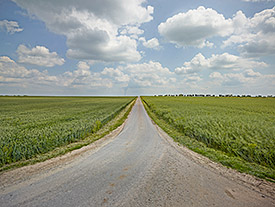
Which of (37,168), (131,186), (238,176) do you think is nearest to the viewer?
(131,186)

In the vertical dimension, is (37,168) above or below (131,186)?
below

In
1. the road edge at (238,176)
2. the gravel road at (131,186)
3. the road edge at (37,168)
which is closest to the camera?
the gravel road at (131,186)

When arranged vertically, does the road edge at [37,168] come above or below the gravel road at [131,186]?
below

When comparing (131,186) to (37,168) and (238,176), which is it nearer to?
(238,176)

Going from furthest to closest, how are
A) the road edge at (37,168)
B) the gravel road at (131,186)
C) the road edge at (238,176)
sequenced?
1. the road edge at (37,168)
2. the road edge at (238,176)
3. the gravel road at (131,186)

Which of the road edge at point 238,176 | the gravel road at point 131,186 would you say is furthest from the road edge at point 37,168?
the road edge at point 238,176

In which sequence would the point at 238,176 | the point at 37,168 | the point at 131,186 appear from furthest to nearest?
the point at 37,168
the point at 238,176
the point at 131,186

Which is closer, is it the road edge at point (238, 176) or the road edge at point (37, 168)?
the road edge at point (238, 176)

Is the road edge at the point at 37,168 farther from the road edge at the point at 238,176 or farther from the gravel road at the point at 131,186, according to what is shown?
the road edge at the point at 238,176

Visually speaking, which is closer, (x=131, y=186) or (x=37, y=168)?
(x=131, y=186)

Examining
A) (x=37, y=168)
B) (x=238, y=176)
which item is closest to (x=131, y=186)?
(x=238, y=176)

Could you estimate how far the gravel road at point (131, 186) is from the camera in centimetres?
358

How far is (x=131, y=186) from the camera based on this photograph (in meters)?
4.23

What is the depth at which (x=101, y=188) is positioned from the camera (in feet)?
13.5
